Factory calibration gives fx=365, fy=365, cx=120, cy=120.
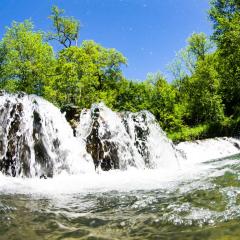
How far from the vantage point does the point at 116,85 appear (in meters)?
45.6

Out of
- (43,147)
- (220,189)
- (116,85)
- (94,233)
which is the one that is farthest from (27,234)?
(116,85)

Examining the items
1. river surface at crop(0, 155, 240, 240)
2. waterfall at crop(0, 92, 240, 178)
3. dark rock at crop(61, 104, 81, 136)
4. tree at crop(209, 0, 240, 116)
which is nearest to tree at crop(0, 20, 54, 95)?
tree at crop(209, 0, 240, 116)

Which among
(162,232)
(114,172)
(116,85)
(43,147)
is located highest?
(116,85)

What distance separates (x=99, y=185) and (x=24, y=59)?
108 feet

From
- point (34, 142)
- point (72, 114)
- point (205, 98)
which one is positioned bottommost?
point (34, 142)

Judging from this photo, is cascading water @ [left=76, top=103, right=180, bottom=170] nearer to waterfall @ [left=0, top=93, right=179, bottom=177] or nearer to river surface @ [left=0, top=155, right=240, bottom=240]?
waterfall @ [left=0, top=93, right=179, bottom=177]

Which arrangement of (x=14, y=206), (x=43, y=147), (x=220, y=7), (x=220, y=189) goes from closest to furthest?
(x=14, y=206), (x=220, y=189), (x=43, y=147), (x=220, y=7)

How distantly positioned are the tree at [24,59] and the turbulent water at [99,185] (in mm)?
22536

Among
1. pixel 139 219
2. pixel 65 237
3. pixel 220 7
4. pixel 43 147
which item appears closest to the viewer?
pixel 65 237

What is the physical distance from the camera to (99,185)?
30.3ft

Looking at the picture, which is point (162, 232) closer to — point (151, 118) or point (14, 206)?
point (14, 206)

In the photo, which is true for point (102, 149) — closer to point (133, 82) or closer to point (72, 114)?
point (72, 114)

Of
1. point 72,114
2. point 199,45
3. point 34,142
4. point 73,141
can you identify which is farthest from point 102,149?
point 199,45

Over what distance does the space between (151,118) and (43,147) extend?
6.93 metres
